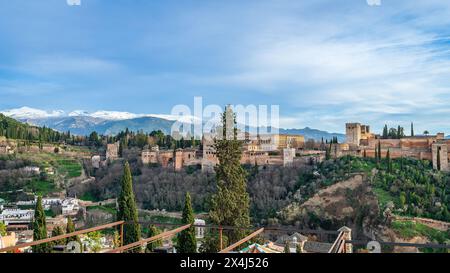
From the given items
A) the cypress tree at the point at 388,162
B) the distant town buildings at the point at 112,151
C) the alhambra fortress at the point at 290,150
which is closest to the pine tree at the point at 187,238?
the alhambra fortress at the point at 290,150

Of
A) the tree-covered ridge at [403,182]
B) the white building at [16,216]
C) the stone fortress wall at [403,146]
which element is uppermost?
the stone fortress wall at [403,146]

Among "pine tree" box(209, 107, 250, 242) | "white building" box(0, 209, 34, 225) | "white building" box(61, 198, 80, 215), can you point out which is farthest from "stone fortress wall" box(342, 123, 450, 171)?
"white building" box(0, 209, 34, 225)

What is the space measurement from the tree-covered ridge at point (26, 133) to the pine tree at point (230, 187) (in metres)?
28.9

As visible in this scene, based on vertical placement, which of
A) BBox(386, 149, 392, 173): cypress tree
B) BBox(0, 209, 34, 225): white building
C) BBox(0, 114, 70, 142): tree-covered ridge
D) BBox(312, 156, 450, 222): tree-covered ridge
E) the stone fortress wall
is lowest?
BBox(0, 209, 34, 225): white building

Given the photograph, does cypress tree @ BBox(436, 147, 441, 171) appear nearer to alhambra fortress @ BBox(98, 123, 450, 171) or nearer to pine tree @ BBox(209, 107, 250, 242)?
alhambra fortress @ BBox(98, 123, 450, 171)

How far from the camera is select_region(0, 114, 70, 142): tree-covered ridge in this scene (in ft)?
111

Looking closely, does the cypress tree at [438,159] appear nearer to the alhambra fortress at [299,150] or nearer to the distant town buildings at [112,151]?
the alhambra fortress at [299,150]

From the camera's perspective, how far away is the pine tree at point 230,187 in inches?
352

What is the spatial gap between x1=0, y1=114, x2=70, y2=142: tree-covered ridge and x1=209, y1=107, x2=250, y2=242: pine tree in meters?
28.9

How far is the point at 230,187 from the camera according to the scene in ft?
30.8

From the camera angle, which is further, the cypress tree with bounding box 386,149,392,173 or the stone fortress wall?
the stone fortress wall

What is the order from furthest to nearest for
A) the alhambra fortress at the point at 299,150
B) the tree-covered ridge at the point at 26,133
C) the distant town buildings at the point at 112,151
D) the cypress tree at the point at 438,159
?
the distant town buildings at the point at 112,151 < the tree-covered ridge at the point at 26,133 < the alhambra fortress at the point at 299,150 < the cypress tree at the point at 438,159

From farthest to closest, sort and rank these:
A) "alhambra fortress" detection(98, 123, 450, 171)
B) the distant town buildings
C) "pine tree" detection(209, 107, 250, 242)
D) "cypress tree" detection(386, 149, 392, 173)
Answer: the distant town buildings, "alhambra fortress" detection(98, 123, 450, 171), "cypress tree" detection(386, 149, 392, 173), "pine tree" detection(209, 107, 250, 242)
